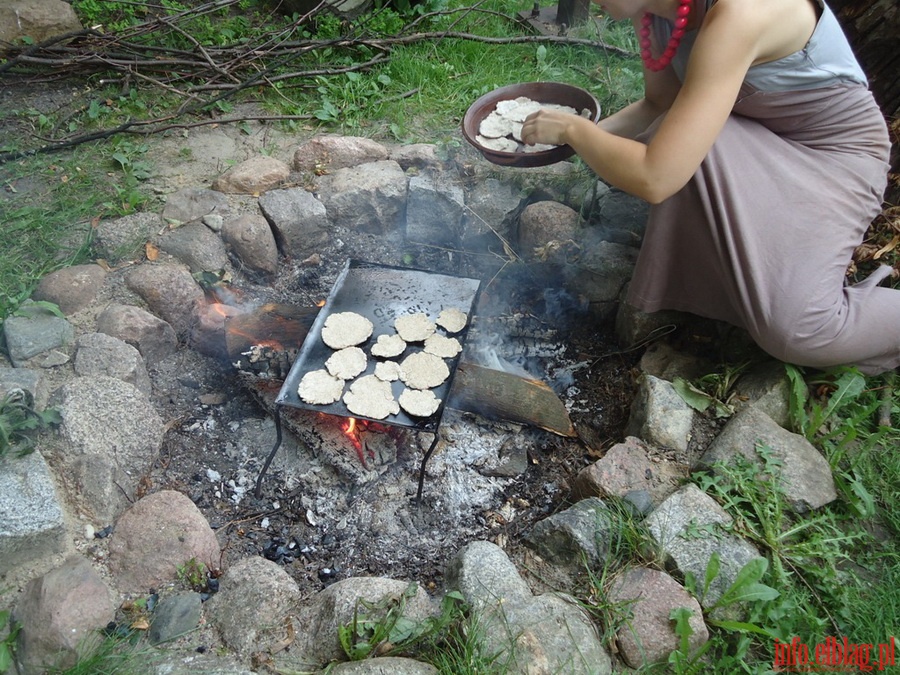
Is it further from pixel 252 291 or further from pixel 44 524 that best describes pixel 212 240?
pixel 44 524

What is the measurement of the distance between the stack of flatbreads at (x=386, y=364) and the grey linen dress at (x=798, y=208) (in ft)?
3.20

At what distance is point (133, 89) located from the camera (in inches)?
166

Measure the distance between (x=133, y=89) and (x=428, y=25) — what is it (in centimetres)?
224

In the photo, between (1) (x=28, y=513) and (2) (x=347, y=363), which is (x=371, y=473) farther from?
(1) (x=28, y=513)

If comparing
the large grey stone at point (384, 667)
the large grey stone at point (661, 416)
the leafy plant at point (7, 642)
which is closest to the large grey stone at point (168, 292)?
the leafy plant at point (7, 642)

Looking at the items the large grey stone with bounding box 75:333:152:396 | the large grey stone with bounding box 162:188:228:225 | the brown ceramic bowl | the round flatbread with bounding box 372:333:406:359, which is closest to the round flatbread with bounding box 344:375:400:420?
the round flatbread with bounding box 372:333:406:359

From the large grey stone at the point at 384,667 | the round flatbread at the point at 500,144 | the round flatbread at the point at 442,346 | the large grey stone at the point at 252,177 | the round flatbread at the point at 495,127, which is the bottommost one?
the large grey stone at the point at 384,667

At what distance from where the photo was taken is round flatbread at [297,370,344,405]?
2258 mm

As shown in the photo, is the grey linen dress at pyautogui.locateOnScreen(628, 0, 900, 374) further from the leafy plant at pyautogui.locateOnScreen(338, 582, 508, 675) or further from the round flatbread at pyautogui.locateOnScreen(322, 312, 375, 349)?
the leafy plant at pyautogui.locateOnScreen(338, 582, 508, 675)

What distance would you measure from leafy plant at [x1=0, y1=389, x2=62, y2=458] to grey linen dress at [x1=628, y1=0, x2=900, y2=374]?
229cm

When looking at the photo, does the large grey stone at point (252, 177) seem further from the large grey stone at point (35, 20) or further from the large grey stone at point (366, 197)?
the large grey stone at point (35, 20)

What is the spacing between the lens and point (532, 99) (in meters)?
2.96

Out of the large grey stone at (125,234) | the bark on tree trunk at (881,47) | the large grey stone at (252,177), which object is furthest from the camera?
the large grey stone at (252,177)

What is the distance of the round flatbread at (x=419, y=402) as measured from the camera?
7.34 ft
